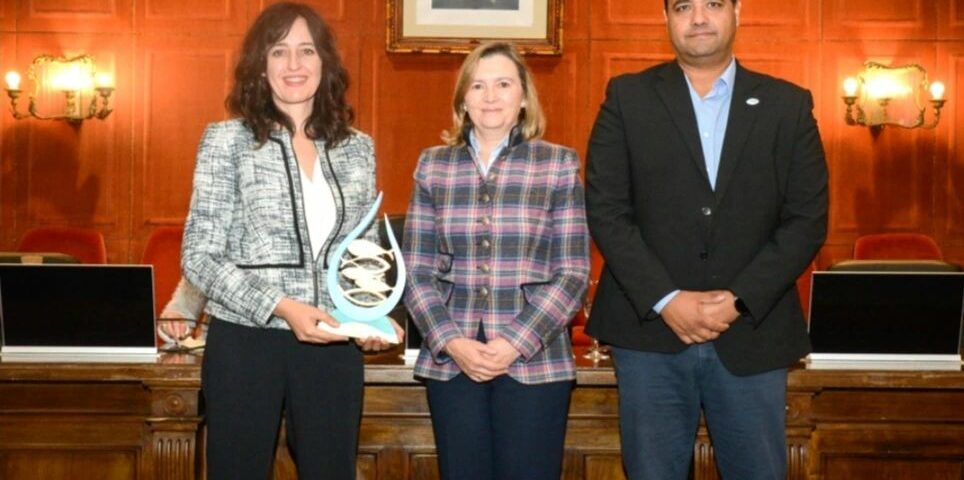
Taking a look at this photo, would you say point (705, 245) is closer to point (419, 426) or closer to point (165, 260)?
point (419, 426)

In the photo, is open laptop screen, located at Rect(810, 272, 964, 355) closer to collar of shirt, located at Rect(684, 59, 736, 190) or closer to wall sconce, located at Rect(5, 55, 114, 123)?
collar of shirt, located at Rect(684, 59, 736, 190)

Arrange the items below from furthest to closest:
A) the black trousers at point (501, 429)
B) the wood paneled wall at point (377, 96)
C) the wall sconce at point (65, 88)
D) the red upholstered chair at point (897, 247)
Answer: the wood paneled wall at point (377, 96) < the wall sconce at point (65, 88) < the red upholstered chair at point (897, 247) < the black trousers at point (501, 429)

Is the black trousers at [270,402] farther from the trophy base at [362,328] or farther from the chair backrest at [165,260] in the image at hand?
the chair backrest at [165,260]

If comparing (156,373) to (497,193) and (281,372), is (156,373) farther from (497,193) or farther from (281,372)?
(497,193)

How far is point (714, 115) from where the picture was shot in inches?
96.3

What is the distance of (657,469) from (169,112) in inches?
192

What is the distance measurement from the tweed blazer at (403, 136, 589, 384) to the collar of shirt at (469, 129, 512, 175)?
0.01 meters

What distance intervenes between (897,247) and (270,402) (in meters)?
4.83

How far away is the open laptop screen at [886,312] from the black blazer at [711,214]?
51cm

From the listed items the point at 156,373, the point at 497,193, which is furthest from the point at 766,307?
the point at 156,373

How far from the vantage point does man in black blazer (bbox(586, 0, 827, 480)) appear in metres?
2.31

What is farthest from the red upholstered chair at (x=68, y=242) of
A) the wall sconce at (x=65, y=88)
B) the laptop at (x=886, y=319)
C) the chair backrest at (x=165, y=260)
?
the laptop at (x=886, y=319)

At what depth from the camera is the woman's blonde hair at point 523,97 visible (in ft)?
8.18

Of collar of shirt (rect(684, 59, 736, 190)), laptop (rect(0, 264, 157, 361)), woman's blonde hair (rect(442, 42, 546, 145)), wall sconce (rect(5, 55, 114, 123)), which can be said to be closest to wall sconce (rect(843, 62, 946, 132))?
wall sconce (rect(5, 55, 114, 123))
